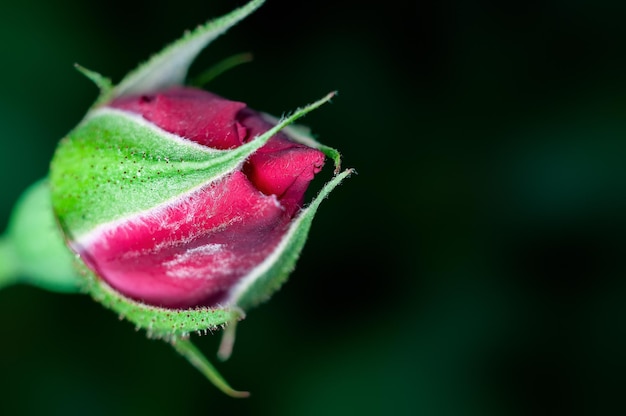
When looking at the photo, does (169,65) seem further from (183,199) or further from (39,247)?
(39,247)

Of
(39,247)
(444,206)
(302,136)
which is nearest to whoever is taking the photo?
(302,136)

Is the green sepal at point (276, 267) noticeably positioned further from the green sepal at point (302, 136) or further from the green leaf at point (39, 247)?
the green leaf at point (39, 247)

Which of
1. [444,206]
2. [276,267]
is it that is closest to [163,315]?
[276,267]

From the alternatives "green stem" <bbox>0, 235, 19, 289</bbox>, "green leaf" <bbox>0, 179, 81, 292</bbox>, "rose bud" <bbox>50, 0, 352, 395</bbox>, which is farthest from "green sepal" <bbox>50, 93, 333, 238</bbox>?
"green stem" <bbox>0, 235, 19, 289</bbox>

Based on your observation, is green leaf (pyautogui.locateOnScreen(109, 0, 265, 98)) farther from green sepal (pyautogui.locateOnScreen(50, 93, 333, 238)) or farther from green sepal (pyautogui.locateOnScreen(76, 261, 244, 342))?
green sepal (pyautogui.locateOnScreen(76, 261, 244, 342))

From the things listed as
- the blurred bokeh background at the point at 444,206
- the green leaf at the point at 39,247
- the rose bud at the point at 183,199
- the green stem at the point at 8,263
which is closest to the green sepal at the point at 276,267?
the rose bud at the point at 183,199

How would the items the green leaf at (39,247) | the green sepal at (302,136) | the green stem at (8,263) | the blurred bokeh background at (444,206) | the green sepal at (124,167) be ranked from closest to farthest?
the green sepal at (124,167)
the green sepal at (302,136)
the green leaf at (39,247)
the green stem at (8,263)
the blurred bokeh background at (444,206)
